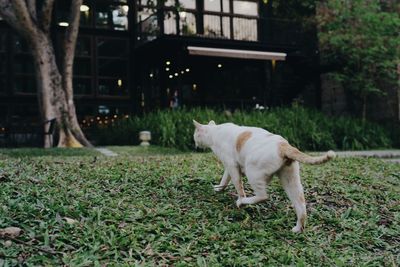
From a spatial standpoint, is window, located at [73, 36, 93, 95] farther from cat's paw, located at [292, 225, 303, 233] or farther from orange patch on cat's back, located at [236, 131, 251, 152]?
cat's paw, located at [292, 225, 303, 233]

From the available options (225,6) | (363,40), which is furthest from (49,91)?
(363,40)

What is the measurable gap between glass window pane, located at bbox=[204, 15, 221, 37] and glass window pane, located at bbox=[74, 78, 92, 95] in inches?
204

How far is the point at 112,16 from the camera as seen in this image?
1922 cm

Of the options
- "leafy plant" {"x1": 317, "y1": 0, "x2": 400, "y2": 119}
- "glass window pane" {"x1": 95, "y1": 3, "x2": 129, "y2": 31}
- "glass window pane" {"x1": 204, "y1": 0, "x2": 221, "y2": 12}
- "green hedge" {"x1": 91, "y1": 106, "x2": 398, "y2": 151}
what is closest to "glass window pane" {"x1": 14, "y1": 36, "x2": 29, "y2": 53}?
"glass window pane" {"x1": 95, "y1": 3, "x2": 129, "y2": 31}

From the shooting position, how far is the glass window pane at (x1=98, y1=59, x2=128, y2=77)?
18703 mm

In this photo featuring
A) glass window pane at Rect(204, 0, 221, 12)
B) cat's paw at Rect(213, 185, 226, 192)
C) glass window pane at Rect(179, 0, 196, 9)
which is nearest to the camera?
cat's paw at Rect(213, 185, 226, 192)

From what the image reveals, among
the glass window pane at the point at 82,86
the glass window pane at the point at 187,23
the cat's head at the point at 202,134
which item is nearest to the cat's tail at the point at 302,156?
the cat's head at the point at 202,134

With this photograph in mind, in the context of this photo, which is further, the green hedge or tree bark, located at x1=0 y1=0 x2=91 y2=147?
the green hedge

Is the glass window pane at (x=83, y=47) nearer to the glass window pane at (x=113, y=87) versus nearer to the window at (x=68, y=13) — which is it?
the window at (x=68, y=13)

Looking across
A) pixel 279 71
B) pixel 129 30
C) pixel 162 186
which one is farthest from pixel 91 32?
pixel 162 186

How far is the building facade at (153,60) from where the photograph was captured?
57.0ft

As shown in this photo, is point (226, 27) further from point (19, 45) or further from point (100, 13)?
point (19, 45)

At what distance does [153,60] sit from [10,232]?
1537 cm

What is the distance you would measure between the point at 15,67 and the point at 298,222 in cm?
1607
